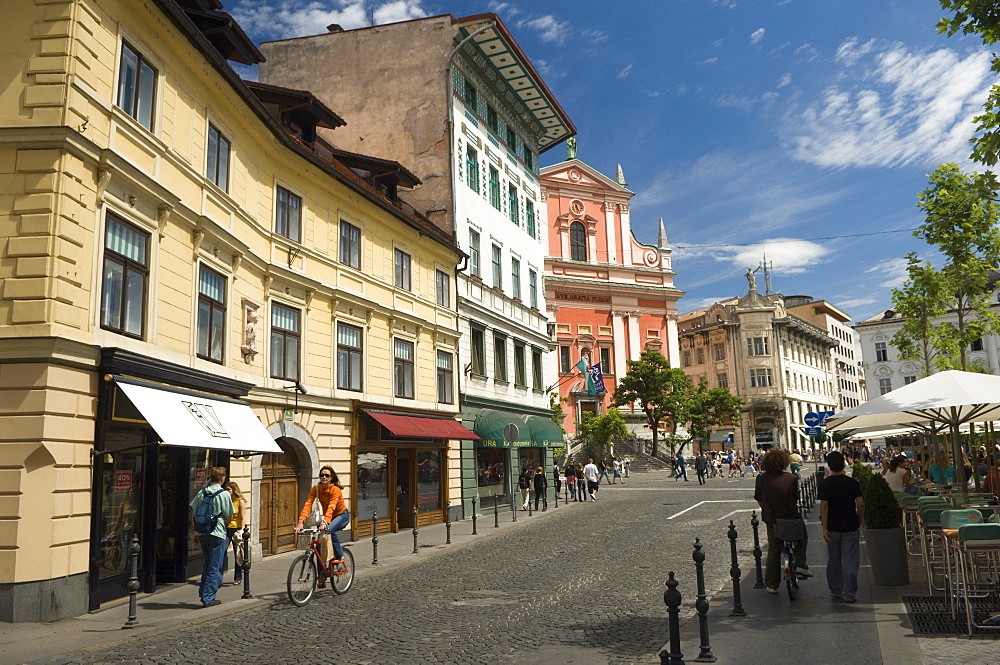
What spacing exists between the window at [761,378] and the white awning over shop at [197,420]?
233 ft

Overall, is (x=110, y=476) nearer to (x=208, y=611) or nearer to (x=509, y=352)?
(x=208, y=611)

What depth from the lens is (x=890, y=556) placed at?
1052 centimetres

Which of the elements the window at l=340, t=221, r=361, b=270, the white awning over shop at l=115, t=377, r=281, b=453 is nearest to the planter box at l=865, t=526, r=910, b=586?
the white awning over shop at l=115, t=377, r=281, b=453

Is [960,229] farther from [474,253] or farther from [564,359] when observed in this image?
[564,359]

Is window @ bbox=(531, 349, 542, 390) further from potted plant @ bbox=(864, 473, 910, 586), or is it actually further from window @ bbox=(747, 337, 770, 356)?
window @ bbox=(747, 337, 770, 356)

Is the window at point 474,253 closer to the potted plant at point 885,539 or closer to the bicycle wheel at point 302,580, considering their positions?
the bicycle wheel at point 302,580

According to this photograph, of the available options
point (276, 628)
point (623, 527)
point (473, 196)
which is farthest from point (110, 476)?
point (473, 196)

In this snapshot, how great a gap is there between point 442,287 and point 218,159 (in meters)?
11.5

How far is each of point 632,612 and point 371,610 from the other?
3.60 m

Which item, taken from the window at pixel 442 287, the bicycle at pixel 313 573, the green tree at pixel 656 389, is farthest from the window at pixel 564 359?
the bicycle at pixel 313 573

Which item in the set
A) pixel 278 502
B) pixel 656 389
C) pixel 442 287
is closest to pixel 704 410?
pixel 656 389

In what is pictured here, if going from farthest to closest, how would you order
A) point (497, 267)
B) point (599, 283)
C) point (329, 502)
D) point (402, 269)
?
1. point (599, 283)
2. point (497, 267)
3. point (402, 269)
4. point (329, 502)

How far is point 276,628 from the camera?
32.1 ft

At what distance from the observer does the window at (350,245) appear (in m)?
20.7
